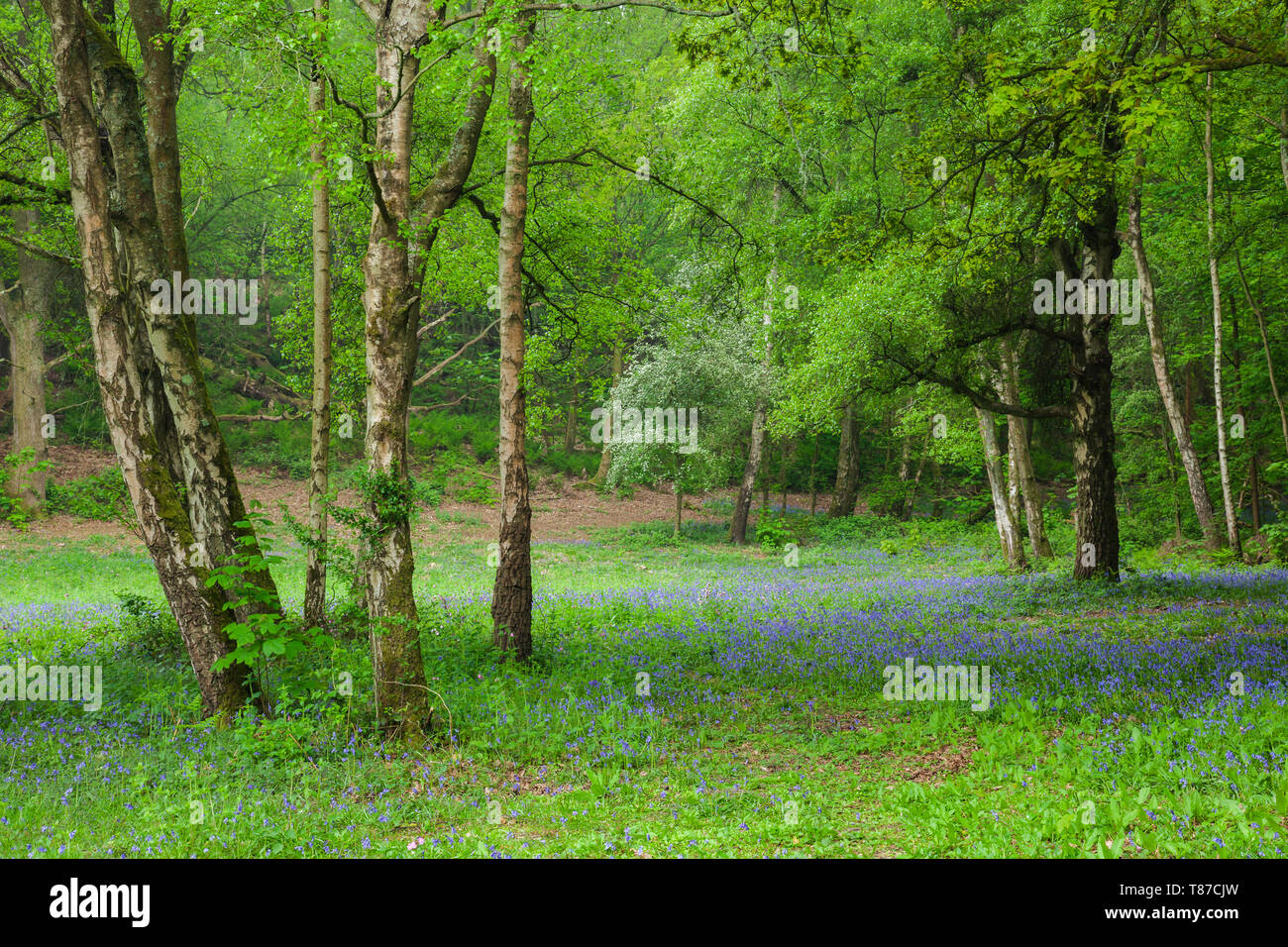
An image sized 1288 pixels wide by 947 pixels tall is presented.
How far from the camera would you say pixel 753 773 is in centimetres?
666

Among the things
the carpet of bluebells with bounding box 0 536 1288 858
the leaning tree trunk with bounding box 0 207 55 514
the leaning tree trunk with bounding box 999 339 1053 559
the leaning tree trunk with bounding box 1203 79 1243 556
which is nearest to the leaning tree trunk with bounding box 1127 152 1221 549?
the leaning tree trunk with bounding box 1203 79 1243 556

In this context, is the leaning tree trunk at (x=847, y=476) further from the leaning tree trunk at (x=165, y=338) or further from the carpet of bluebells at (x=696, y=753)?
the leaning tree trunk at (x=165, y=338)

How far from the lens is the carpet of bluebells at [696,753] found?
507 cm

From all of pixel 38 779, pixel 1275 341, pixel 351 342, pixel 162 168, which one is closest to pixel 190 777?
pixel 38 779

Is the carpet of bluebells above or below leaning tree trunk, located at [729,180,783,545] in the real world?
below

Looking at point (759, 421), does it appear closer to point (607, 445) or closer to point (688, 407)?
point (688, 407)

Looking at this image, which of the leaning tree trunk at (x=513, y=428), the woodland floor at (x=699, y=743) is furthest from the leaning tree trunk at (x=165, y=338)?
the leaning tree trunk at (x=513, y=428)

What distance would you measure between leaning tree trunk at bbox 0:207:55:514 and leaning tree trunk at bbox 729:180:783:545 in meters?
23.0

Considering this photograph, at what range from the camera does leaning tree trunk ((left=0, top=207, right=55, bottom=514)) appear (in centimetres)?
2508

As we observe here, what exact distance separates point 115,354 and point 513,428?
4.25m

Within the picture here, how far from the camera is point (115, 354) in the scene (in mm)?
7043

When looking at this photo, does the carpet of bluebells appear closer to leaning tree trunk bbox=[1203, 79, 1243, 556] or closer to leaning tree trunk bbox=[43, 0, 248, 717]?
leaning tree trunk bbox=[43, 0, 248, 717]

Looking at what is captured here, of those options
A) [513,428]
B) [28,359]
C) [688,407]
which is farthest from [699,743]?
[28,359]

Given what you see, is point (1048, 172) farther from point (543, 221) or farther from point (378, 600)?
point (378, 600)
